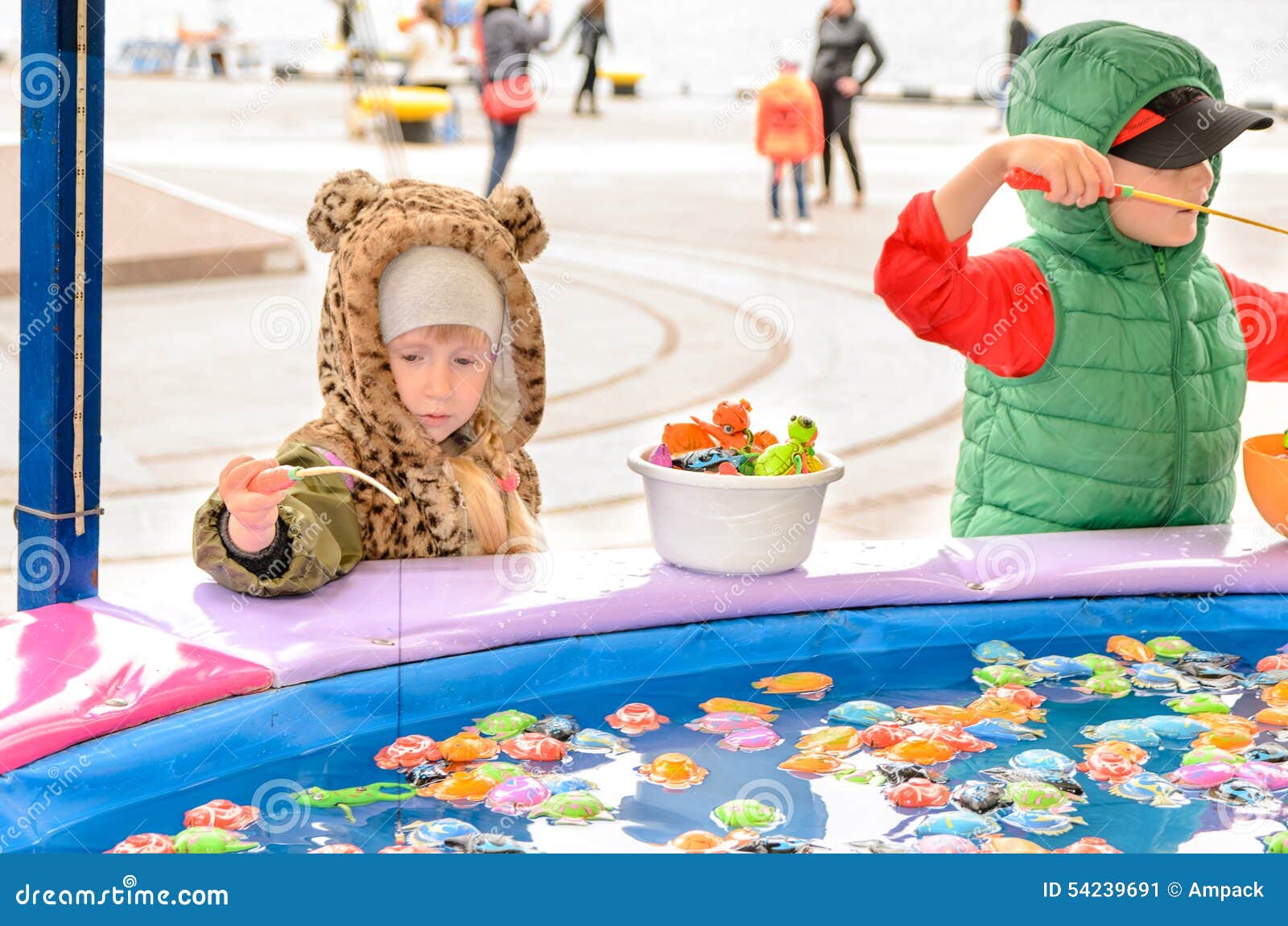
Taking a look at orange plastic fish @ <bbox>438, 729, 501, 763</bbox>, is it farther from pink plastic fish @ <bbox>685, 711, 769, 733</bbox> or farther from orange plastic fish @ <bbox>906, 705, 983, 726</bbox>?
orange plastic fish @ <bbox>906, 705, 983, 726</bbox>

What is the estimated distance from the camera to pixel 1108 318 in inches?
98.4

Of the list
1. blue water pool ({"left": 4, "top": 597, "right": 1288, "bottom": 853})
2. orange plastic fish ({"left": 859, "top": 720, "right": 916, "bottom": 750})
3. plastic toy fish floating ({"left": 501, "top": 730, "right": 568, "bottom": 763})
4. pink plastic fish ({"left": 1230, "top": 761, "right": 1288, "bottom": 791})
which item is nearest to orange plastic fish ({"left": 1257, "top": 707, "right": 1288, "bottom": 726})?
blue water pool ({"left": 4, "top": 597, "right": 1288, "bottom": 853})

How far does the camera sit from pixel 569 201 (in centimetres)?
984

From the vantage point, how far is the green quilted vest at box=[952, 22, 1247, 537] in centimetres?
245

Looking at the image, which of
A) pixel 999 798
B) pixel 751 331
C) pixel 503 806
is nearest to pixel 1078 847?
pixel 999 798

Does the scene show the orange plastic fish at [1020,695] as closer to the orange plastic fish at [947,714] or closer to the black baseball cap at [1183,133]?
the orange plastic fish at [947,714]

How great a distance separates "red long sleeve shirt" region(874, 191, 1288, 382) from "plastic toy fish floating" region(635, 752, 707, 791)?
30.9 inches

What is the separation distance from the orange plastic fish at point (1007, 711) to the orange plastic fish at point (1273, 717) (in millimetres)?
287

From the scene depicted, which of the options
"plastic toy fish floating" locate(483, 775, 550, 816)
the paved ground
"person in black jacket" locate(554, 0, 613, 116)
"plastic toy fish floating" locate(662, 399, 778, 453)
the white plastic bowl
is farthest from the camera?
"person in black jacket" locate(554, 0, 613, 116)

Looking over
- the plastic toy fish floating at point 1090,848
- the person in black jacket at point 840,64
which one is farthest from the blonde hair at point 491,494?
the person in black jacket at point 840,64

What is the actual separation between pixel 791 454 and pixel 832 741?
454 millimetres

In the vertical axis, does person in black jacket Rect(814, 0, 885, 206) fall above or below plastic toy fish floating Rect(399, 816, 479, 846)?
above

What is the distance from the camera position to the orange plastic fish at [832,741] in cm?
190
